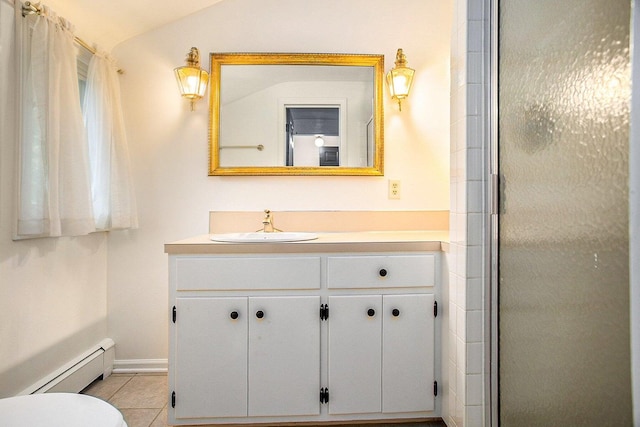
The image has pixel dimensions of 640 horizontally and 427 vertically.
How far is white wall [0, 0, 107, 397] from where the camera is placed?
135cm

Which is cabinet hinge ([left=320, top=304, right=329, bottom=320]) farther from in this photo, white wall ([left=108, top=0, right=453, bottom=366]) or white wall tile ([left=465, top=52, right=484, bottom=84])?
white wall tile ([left=465, top=52, right=484, bottom=84])

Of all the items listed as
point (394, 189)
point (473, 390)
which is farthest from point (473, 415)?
point (394, 189)

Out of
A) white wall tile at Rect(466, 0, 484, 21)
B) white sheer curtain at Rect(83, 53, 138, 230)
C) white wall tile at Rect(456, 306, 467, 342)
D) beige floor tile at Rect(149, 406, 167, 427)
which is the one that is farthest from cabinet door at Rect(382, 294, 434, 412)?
white sheer curtain at Rect(83, 53, 138, 230)

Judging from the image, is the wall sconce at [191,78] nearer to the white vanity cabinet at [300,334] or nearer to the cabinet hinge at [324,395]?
the white vanity cabinet at [300,334]

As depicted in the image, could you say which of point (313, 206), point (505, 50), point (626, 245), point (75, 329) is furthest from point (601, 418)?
point (75, 329)

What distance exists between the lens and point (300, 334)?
148 cm

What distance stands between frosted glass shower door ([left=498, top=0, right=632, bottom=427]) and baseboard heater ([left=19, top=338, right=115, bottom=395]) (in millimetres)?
1801

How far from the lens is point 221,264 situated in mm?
1467

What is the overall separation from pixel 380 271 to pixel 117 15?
1779 millimetres

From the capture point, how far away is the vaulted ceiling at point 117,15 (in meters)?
1.65

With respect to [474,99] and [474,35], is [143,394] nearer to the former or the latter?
[474,99]

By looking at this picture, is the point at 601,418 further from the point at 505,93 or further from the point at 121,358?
the point at 121,358

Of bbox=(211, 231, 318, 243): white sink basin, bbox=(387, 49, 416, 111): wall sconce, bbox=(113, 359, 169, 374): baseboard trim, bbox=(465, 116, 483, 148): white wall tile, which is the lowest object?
bbox=(113, 359, 169, 374): baseboard trim

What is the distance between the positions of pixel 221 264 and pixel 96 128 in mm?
973
